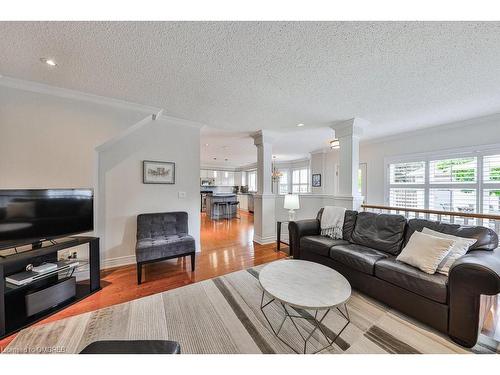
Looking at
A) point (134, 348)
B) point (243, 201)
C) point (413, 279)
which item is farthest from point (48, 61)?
point (243, 201)

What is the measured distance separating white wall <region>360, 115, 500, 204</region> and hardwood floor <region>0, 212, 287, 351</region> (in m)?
3.05

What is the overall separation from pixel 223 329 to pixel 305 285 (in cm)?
78

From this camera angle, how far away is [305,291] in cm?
147

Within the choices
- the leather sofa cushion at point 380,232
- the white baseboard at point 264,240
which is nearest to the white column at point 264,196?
the white baseboard at point 264,240

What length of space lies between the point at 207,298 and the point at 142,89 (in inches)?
97.7

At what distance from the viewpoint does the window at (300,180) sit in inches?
324

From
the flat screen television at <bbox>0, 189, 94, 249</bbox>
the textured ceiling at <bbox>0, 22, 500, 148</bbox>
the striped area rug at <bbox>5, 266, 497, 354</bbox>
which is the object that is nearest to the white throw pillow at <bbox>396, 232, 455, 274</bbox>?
the striped area rug at <bbox>5, 266, 497, 354</bbox>

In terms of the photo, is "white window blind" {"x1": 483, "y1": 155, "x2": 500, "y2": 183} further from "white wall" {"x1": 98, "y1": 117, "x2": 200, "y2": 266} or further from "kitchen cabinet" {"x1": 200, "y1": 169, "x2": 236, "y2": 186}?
"kitchen cabinet" {"x1": 200, "y1": 169, "x2": 236, "y2": 186}

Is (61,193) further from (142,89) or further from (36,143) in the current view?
(142,89)

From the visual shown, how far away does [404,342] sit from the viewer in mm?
1460

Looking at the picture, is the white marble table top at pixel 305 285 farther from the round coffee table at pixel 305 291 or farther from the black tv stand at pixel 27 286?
the black tv stand at pixel 27 286

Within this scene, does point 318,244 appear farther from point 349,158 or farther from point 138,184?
point 138,184

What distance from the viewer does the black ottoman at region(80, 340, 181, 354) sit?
87 centimetres
